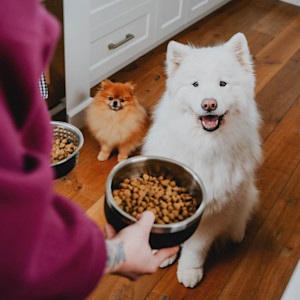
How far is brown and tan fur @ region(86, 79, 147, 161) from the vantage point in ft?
6.85

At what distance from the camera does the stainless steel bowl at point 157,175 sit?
92 cm

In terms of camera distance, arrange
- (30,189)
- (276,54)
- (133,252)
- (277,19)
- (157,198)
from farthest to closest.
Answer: (277,19), (276,54), (157,198), (133,252), (30,189)

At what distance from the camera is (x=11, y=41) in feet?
1.39

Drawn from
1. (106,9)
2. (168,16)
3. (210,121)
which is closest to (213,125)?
(210,121)

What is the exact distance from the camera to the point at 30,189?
1.50 feet

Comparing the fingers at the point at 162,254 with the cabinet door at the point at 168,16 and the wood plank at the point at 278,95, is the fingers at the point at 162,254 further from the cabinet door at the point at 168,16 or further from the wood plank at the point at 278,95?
the cabinet door at the point at 168,16

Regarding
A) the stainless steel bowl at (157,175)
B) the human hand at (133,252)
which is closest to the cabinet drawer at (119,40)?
the stainless steel bowl at (157,175)

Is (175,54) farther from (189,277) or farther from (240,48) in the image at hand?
(189,277)

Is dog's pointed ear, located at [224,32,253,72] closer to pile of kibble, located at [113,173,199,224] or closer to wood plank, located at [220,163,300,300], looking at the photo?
pile of kibble, located at [113,173,199,224]

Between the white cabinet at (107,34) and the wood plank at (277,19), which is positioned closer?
the white cabinet at (107,34)

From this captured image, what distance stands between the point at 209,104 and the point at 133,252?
68cm

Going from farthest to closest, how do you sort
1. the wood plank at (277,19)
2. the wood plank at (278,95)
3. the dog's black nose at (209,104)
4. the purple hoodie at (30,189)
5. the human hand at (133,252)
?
the wood plank at (277,19) → the wood plank at (278,95) → the dog's black nose at (209,104) → the human hand at (133,252) → the purple hoodie at (30,189)

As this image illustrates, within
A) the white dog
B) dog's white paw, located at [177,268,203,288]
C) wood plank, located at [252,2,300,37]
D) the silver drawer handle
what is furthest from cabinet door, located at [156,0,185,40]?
dog's white paw, located at [177,268,203,288]

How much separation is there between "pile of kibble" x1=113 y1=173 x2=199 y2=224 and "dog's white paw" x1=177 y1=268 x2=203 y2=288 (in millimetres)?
598
